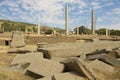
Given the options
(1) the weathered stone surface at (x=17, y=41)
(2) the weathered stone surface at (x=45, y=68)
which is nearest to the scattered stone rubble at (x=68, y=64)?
(2) the weathered stone surface at (x=45, y=68)

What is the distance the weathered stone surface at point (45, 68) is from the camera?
683 cm

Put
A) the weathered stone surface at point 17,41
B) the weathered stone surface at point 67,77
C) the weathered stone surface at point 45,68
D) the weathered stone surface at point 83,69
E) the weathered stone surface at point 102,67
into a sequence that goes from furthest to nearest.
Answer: the weathered stone surface at point 17,41 < the weathered stone surface at point 102,67 < the weathered stone surface at point 45,68 < the weathered stone surface at point 83,69 < the weathered stone surface at point 67,77

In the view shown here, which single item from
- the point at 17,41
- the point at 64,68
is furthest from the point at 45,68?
the point at 17,41

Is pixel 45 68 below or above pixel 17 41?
below

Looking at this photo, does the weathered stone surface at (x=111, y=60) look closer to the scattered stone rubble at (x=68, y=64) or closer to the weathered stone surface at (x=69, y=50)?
the scattered stone rubble at (x=68, y=64)

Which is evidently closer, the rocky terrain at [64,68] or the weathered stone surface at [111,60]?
the rocky terrain at [64,68]

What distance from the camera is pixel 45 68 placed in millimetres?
7117

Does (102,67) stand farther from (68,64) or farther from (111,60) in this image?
(68,64)

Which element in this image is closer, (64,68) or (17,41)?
(64,68)

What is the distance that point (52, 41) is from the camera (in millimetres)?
22828

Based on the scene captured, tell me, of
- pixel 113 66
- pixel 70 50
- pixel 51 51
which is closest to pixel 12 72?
pixel 51 51

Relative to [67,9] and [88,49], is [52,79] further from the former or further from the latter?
[67,9]

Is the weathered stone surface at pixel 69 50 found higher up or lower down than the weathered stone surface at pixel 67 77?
higher up

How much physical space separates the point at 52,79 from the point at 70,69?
1031 mm
